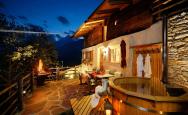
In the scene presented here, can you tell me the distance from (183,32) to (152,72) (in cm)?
226

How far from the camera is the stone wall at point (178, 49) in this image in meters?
5.15

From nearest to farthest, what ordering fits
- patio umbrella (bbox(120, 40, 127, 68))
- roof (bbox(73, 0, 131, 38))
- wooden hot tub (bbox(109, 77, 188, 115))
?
wooden hot tub (bbox(109, 77, 188, 115)) < roof (bbox(73, 0, 131, 38)) < patio umbrella (bbox(120, 40, 127, 68))

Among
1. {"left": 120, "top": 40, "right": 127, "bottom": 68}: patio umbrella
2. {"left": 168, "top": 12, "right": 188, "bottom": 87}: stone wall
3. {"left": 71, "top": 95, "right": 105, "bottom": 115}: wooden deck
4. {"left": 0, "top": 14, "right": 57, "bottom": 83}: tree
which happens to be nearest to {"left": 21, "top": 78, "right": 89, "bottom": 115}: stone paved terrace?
{"left": 71, "top": 95, "right": 105, "bottom": 115}: wooden deck

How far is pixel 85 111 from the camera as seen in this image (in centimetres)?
631

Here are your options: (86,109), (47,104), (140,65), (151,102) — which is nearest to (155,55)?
(140,65)

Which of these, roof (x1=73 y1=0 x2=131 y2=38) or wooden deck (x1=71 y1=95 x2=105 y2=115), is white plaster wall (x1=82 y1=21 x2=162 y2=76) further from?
wooden deck (x1=71 y1=95 x2=105 y2=115)

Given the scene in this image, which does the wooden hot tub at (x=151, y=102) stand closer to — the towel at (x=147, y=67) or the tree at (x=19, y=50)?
the towel at (x=147, y=67)

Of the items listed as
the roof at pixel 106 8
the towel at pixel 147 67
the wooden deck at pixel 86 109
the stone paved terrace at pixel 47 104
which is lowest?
the stone paved terrace at pixel 47 104

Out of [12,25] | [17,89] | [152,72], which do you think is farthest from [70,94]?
[12,25]

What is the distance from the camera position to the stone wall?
5.15 metres

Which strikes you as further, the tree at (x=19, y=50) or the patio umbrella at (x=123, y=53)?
the tree at (x=19, y=50)

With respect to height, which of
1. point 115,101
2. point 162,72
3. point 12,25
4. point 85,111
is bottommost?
point 85,111

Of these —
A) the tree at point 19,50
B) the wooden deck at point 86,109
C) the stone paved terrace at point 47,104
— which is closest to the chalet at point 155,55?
the wooden deck at point 86,109

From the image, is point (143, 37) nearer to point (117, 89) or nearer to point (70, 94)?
point (117, 89)
